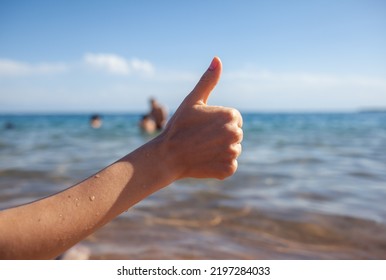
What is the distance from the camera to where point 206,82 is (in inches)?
57.4

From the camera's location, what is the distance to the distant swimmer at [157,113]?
13117 millimetres

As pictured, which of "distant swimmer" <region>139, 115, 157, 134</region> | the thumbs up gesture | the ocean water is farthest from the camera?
"distant swimmer" <region>139, 115, 157, 134</region>

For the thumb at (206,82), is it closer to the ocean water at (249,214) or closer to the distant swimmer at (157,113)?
the ocean water at (249,214)

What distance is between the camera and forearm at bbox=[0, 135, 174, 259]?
116 centimetres

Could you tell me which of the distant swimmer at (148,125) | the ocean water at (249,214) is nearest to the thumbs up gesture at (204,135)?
the ocean water at (249,214)

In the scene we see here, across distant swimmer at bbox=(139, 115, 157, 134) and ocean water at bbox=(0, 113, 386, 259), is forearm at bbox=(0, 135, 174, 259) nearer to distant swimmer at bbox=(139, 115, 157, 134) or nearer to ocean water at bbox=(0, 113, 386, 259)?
ocean water at bbox=(0, 113, 386, 259)

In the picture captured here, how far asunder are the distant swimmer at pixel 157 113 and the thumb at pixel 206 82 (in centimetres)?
1172

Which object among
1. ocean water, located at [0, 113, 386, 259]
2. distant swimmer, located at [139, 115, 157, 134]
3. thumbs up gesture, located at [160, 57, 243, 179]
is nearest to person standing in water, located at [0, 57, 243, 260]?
thumbs up gesture, located at [160, 57, 243, 179]

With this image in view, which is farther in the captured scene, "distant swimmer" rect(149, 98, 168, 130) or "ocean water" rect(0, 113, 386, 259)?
"distant swimmer" rect(149, 98, 168, 130)

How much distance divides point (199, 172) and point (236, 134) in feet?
0.76

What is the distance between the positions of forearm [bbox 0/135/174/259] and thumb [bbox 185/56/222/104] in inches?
9.3

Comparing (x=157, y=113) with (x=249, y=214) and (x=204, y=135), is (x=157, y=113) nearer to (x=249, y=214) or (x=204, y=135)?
(x=249, y=214)

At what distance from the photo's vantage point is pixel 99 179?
1354 millimetres

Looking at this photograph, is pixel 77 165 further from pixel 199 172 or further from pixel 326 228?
pixel 199 172
